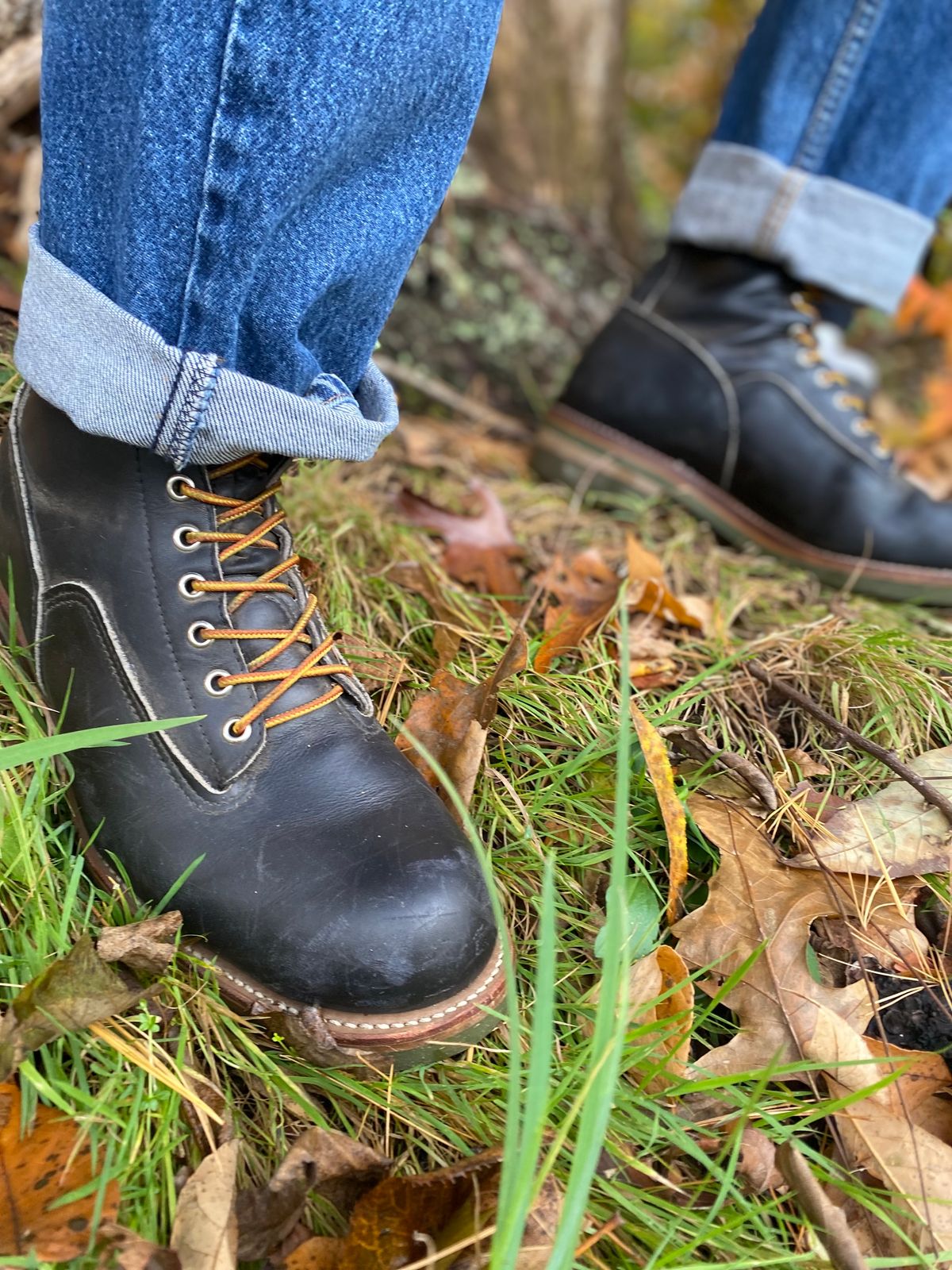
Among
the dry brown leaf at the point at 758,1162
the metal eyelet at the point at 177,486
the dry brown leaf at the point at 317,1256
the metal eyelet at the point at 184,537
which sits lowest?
the dry brown leaf at the point at 317,1256

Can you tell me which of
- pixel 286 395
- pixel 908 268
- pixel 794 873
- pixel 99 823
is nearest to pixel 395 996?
pixel 99 823

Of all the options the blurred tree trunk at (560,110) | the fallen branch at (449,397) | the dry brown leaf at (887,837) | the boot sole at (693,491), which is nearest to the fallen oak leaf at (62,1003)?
the dry brown leaf at (887,837)

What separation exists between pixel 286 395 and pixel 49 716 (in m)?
0.49

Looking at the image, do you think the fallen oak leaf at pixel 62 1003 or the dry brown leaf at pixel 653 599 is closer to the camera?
the fallen oak leaf at pixel 62 1003

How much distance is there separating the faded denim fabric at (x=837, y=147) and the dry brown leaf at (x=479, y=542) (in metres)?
0.79

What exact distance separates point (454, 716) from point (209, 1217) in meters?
0.61

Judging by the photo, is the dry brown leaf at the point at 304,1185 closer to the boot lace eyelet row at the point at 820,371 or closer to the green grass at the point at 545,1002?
the green grass at the point at 545,1002

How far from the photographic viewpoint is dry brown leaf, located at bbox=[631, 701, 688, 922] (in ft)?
3.51

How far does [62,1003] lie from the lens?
84 cm

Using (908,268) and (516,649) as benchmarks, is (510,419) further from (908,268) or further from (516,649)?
(516,649)

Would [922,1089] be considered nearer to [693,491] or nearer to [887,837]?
[887,837]

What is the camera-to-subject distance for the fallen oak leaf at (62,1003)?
0.82m

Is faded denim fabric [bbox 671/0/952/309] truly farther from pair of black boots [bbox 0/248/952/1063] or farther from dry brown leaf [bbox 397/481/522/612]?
pair of black boots [bbox 0/248/952/1063]

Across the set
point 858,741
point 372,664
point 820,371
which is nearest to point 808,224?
point 820,371
